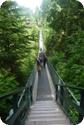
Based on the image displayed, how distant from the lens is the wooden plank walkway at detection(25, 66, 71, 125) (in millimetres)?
4734

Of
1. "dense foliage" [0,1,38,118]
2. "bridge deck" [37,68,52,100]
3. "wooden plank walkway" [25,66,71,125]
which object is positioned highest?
"dense foliage" [0,1,38,118]

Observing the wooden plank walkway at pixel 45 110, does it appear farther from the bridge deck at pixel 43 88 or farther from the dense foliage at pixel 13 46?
the dense foliage at pixel 13 46

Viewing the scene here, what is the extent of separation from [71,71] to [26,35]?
124 centimetres

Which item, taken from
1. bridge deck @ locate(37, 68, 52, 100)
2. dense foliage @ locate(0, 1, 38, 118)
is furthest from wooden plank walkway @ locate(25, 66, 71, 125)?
dense foliage @ locate(0, 1, 38, 118)

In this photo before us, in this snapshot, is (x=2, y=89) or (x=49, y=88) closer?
(x=2, y=89)

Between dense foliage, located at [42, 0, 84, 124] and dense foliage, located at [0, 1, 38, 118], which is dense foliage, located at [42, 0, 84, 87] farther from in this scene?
dense foliage, located at [0, 1, 38, 118]

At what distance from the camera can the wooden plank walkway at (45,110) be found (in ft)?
15.5

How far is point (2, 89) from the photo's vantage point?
606 cm

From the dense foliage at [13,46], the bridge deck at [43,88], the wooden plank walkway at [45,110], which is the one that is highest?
the dense foliage at [13,46]

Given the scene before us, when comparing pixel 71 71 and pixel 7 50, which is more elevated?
pixel 7 50

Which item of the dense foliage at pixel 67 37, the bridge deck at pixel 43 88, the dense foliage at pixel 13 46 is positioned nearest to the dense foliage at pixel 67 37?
the dense foliage at pixel 67 37

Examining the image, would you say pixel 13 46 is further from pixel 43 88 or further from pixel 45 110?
pixel 43 88

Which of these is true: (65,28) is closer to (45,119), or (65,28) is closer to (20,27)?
(20,27)

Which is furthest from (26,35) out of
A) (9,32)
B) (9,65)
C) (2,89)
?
(2,89)
